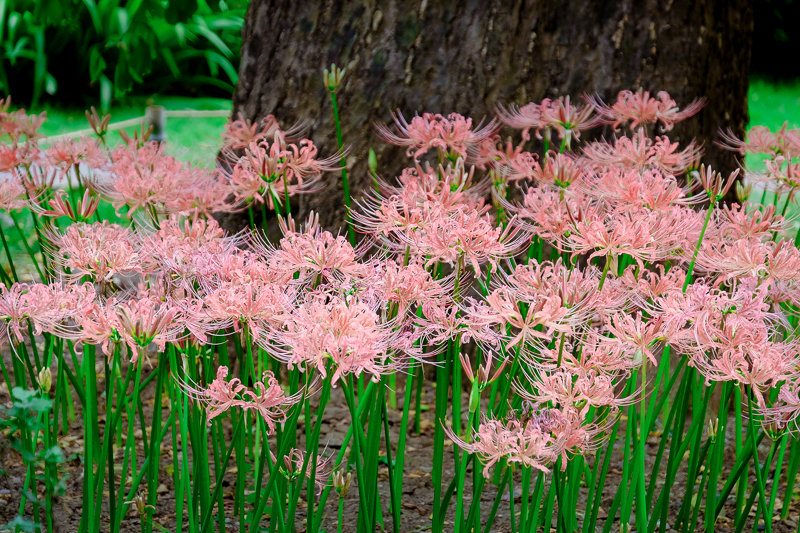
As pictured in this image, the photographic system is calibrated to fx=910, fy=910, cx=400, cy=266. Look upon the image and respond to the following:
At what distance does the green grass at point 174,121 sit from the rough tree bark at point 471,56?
4479mm

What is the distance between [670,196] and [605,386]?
0.46m

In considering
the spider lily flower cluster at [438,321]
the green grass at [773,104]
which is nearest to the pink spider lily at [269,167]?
the spider lily flower cluster at [438,321]

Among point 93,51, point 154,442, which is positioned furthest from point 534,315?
point 93,51

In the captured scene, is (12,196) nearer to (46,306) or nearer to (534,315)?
(46,306)

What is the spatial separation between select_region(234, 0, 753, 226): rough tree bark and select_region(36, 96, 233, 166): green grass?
176 inches

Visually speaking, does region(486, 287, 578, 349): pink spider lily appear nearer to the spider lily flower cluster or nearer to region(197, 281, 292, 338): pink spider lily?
the spider lily flower cluster

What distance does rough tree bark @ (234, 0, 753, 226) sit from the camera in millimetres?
2941

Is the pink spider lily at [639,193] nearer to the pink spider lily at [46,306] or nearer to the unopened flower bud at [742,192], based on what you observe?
the unopened flower bud at [742,192]

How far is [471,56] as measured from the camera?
295cm

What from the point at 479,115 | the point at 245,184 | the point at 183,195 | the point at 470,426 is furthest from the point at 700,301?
the point at 479,115

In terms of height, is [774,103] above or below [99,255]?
above

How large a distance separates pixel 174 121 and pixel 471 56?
703 centimetres

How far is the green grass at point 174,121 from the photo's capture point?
8.26 m

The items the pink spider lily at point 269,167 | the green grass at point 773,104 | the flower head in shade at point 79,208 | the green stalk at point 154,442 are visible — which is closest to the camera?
the green stalk at point 154,442
